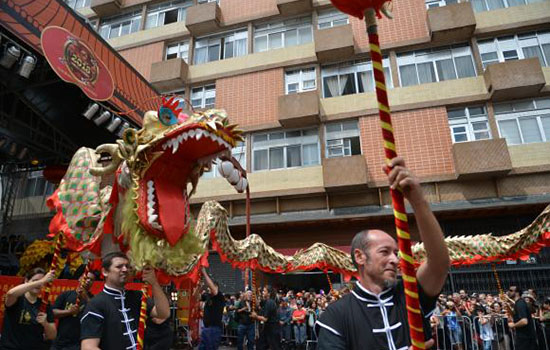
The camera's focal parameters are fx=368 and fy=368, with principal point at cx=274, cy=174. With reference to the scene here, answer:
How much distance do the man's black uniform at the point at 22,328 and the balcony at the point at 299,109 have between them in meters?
10.5

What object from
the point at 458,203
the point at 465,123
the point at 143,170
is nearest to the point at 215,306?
the point at 143,170

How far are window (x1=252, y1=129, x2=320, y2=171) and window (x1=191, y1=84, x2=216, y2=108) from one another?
258cm

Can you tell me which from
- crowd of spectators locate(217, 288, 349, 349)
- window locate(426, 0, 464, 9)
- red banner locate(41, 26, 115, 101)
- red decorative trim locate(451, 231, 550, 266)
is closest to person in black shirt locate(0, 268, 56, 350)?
red banner locate(41, 26, 115, 101)

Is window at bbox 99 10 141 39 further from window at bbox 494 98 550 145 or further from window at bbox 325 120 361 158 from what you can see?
window at bbox 494 98 550 145

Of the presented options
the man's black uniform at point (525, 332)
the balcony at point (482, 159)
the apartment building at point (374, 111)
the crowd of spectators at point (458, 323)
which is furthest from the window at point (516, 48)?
the man's black uniform at point (525, 332)

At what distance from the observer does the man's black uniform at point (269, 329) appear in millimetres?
7098

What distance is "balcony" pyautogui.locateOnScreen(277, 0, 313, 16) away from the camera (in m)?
14.2

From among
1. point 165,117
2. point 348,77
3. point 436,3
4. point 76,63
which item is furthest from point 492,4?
point 165,117

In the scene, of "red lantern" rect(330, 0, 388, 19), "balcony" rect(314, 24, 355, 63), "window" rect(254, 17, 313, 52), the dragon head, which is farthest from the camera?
"window" rect(254, 17, 313, 52)

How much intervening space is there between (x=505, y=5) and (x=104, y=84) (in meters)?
13.2

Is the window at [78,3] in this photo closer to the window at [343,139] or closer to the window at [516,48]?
the window at [343,139]

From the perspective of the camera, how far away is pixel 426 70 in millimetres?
12656

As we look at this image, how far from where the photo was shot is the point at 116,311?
2.29m

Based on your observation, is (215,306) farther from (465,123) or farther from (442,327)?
(465,123)
